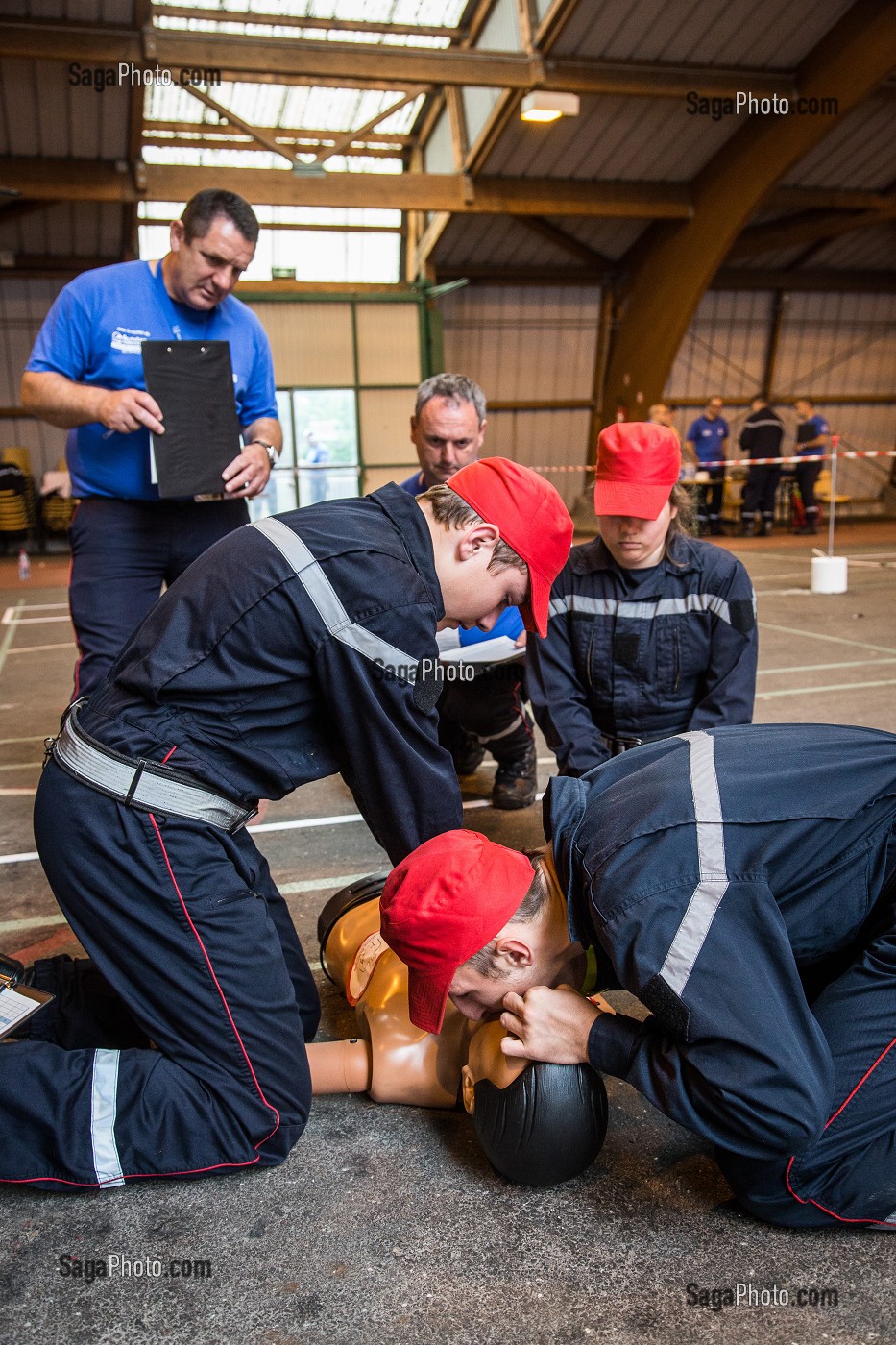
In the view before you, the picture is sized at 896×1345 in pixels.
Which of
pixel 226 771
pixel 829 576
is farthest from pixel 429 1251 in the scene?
pixel 829 576

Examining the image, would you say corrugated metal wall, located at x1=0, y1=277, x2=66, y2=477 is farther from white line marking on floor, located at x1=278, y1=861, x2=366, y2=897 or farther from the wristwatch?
white line marking on floor, located at x1=278, y1=861, x2=366, y2=897

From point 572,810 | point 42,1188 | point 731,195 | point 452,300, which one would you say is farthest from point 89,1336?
point 452,300

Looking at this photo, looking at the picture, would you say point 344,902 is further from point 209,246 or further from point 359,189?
point 359,189

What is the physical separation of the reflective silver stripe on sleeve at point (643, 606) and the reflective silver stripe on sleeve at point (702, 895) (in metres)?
1.57

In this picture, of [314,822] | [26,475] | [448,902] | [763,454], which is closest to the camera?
[448,902]

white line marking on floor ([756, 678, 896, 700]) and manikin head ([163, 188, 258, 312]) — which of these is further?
white line marking on floor ([756, 678, 896, 700])

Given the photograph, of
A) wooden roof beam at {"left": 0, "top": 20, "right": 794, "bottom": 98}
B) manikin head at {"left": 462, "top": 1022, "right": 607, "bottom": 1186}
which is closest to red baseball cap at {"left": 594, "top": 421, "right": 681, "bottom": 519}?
manikin head at {"left": 462, "top": 1022, "right": 607, "bottom": 1186}

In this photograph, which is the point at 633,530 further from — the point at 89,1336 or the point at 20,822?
the point at 20,822

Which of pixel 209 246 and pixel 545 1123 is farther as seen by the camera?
pixel 209 246

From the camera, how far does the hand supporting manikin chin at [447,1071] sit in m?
1.81

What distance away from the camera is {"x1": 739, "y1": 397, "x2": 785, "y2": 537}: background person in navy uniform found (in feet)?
52.0

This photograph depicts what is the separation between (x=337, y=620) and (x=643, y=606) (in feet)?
5.22

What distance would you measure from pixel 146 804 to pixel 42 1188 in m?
0.74

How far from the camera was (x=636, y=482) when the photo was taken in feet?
9.70
